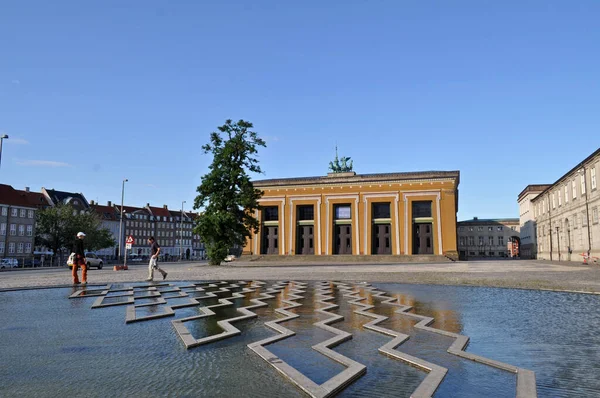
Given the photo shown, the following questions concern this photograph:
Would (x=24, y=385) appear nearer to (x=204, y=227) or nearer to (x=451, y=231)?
(x=204, y=227)

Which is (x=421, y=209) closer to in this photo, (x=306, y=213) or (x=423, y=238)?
(x=423, y=238)

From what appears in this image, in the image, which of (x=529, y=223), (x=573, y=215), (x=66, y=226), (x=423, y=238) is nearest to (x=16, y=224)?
(x=66, y=226)

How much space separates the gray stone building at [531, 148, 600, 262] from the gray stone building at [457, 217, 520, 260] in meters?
54.5

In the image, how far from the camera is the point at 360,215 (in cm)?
6081

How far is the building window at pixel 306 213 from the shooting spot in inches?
2539

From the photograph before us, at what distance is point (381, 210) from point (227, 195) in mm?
32254

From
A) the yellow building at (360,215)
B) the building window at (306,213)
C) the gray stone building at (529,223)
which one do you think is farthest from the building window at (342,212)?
the gray stone building at (529,223)

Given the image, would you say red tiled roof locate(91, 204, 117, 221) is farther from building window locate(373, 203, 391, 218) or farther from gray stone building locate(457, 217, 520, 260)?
gray stone building locate(457, 217, 520, 260)

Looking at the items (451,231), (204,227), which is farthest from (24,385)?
(451,231)

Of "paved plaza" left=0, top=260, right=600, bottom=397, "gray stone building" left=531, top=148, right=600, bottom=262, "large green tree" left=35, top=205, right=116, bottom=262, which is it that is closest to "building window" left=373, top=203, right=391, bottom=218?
"gray stone building" left=531, top=148, right=600, bottom=262

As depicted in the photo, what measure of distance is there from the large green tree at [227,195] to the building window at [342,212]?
2885cm

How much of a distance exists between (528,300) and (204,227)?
2558 cm

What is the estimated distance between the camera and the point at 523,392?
3.49 metres

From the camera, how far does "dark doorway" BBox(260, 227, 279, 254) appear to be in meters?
65.0
